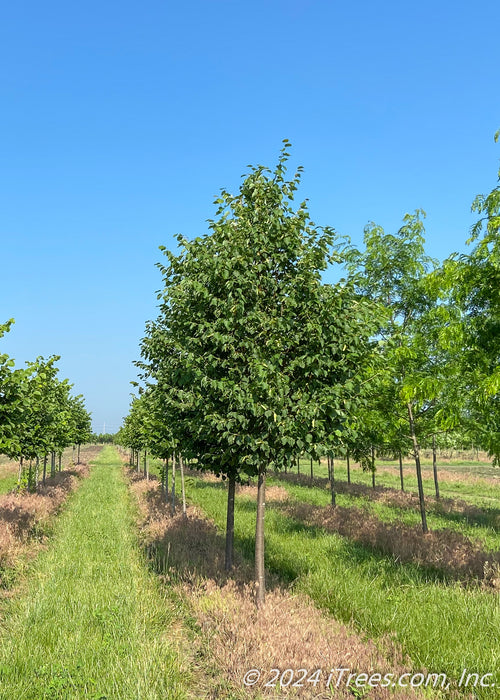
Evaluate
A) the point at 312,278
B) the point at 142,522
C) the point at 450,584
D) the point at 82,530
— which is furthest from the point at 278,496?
the point at 312,278

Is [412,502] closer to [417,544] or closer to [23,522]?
[417,544]

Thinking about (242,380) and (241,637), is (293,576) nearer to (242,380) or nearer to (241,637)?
(241,637)

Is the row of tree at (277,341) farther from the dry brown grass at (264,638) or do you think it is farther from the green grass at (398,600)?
the green grass at (398,600)

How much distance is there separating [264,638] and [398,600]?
3.04 meters

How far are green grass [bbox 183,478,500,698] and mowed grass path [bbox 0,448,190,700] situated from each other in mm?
2821

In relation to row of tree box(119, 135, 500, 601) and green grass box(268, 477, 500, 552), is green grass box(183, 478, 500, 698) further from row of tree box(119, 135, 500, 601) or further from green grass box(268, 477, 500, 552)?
green grass box(268, 477, 500, 552)

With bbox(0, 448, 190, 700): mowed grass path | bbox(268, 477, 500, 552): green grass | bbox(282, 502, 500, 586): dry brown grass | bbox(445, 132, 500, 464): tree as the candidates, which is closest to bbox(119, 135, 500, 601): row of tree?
bbox(445, 132, 500, 464): tree

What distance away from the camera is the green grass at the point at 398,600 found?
18.8 feet

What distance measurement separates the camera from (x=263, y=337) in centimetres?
715

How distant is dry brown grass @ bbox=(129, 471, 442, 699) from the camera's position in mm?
5168

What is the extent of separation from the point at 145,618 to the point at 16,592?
134 inches

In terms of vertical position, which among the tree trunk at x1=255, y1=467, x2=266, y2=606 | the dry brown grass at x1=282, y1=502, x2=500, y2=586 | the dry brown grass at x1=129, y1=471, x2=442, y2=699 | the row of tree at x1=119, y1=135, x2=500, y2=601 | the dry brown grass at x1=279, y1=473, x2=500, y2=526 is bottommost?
the dry brown grass at x1=279, y1=473, x2=500, y2=526

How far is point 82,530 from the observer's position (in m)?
14.3

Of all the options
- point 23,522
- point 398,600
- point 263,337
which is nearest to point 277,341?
point 263,337
